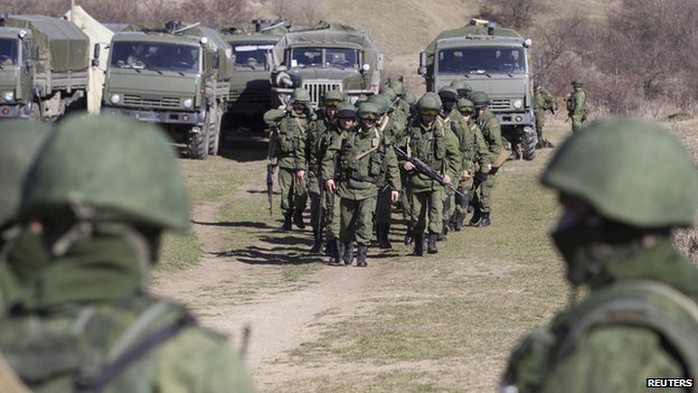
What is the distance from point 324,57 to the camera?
30.9 m

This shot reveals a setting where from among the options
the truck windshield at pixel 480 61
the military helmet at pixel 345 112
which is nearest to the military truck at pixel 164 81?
the truck windshield at pixel 480 61

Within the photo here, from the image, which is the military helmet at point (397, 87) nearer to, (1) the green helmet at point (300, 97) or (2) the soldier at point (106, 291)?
(1) the green helmet at point (300, 97)

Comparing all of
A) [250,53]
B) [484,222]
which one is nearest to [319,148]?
[484,222]

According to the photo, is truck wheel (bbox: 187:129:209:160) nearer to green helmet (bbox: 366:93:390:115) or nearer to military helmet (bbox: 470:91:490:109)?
military helmet (bbox: 470:91:490:109)

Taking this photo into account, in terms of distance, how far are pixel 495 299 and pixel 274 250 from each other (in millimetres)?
5189

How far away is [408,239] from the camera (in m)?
19.7

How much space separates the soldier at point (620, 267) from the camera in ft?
11.5

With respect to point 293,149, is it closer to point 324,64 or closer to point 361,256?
point 361,256

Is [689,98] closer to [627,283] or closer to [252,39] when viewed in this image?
[252,39]

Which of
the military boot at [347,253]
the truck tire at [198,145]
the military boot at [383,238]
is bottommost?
the truck tire at [198,145]

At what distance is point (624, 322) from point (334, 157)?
45.3 feet

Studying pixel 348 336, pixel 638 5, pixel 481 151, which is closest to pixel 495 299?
pixel 348 336

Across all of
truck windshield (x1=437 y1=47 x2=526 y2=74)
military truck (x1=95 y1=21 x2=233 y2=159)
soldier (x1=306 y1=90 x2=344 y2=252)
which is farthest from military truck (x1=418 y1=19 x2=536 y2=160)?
soldier (x1=306 y1=90 x2=344 y2=252)

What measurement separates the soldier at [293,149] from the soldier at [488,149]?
2.45 metres
